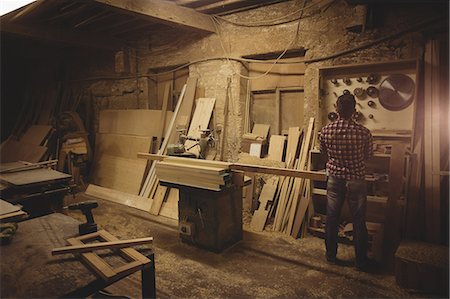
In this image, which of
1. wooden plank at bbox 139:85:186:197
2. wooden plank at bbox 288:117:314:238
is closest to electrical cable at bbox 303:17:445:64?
wooden plank at bbox 288:117:314:238

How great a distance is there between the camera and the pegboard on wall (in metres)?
3.43

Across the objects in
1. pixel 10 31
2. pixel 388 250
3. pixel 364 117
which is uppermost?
pixel 10 31

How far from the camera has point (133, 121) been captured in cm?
591

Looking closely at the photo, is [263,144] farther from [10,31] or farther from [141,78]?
[10,31]

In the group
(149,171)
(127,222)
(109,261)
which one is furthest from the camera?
(149,171)

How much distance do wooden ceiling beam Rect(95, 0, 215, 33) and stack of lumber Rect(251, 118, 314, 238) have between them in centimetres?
212

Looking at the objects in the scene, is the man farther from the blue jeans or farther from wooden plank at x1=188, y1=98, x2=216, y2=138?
wooden plank at x1=188, y1=98, x2=216, y2=138

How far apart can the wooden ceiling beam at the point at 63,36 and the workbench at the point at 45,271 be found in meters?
4.57

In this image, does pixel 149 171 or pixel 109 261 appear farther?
pixel 149 171

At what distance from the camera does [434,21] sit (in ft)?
10.5

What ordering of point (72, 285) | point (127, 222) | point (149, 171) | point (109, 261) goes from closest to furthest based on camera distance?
point (72, 285), point (109, 261), point (127, 222), point (149, 171)

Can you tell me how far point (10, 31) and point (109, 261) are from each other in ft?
17.0

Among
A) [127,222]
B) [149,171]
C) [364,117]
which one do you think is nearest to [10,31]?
[149,171]

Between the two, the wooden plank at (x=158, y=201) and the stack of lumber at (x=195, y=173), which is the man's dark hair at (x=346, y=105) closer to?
→ the stack of lumber at (x=195, y=173)
